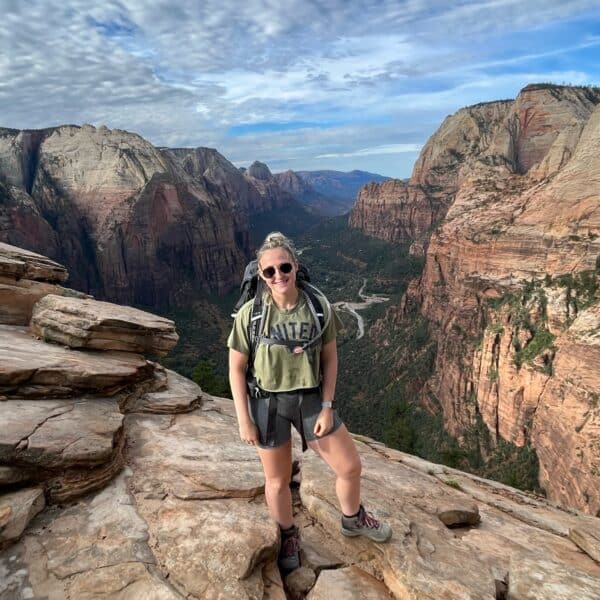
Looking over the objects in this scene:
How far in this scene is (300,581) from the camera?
548cm

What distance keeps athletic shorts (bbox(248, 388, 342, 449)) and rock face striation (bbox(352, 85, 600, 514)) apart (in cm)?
2863

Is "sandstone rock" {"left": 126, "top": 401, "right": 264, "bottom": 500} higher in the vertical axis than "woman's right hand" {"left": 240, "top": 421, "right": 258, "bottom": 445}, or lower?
lower

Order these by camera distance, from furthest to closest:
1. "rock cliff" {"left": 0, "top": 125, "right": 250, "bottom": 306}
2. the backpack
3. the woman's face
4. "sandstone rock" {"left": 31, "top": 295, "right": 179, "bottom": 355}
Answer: "rock cliff" {"left": 0, "top": 125, "right": 250, "bottom": 306}
"sandstone rock" {"left": 31, "top": 295, "right": 179, "bottom": 355}
the backpack
the woman's face

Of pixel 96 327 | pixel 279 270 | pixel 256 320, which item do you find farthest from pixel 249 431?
pixel 96 327

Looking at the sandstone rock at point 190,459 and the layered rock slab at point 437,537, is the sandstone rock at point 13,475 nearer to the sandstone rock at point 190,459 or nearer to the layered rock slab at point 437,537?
the sandstone rock at point 190,459

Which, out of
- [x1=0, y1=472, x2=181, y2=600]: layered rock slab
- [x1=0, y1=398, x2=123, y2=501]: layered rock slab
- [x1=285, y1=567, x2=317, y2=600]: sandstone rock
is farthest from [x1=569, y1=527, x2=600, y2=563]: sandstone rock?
[x1=0, y1=398, x2=123, y2=501]: layered rock slab

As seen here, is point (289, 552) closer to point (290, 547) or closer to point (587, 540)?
point (290, 547)

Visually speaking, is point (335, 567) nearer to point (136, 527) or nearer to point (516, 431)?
point (136, 527)

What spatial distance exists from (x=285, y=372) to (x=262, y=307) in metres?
0.76

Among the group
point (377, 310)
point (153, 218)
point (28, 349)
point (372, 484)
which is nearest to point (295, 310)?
point (372, 484)

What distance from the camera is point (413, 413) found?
57719 mm

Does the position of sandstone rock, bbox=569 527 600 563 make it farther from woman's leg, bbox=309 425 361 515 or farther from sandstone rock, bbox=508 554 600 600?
woman's leg, bbox=309 425 361 515

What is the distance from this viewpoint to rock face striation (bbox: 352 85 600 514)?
30750 mm

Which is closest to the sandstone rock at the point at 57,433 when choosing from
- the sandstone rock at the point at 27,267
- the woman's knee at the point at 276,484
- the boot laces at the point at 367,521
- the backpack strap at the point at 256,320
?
the woman's knee at the point at 276,484
